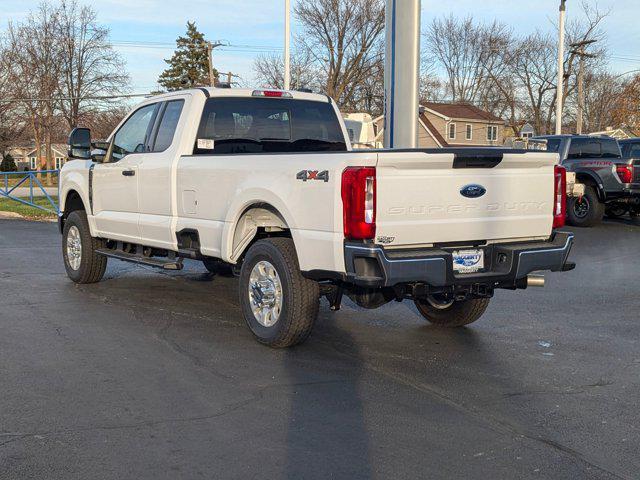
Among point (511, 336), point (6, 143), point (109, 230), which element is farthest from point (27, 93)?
point (511, 336)

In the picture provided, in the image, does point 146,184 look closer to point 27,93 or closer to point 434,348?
point 434,348

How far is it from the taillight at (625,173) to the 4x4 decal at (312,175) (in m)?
12.6

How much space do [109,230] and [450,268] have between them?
4486 mm

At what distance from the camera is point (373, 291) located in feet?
20.0

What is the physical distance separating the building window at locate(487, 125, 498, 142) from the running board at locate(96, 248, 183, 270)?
55.8m

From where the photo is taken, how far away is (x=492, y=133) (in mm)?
62344

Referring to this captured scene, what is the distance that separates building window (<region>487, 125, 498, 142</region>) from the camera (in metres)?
61.9

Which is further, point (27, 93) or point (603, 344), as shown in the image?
point (27, 93)

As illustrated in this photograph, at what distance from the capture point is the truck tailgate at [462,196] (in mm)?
5449

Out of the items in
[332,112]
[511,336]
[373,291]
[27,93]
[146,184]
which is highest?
[27,93]

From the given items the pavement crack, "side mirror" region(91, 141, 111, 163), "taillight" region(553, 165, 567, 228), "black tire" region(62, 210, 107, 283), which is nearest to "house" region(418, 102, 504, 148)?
"black tire" region(62, 210, 107, 283)

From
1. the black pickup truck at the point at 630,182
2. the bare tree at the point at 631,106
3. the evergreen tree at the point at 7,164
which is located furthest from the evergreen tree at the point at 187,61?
the black pickup truck at the point at 630,182

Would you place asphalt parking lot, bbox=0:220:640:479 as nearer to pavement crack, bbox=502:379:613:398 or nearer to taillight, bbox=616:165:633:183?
pavement crack, bbox=502:379:613:398

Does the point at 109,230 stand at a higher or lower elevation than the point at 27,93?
lower
